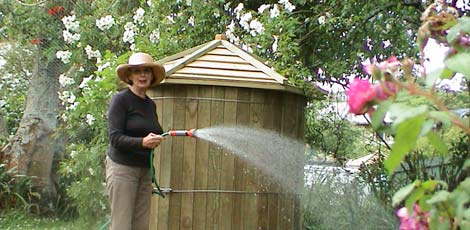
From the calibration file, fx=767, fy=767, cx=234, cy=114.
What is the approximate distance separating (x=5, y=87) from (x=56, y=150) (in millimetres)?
3527

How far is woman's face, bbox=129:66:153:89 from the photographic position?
4.74 metres

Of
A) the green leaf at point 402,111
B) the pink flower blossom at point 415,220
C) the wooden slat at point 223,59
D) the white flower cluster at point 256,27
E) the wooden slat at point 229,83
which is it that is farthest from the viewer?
the white flower cluster at point 256,27

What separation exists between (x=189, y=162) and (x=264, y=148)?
0.54 m

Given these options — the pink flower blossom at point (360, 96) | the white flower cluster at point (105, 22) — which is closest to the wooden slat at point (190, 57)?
the white flower cluster at point (105, 22)

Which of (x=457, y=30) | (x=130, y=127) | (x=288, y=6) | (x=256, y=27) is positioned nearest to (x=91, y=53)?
(x=256, y=27)

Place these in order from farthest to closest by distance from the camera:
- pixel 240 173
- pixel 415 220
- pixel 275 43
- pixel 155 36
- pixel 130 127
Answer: pixel 155 36 < pixel 275 43 < pixel 240 173 < pixel 130 127 < pixel 415 220

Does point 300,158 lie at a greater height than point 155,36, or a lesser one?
lesser

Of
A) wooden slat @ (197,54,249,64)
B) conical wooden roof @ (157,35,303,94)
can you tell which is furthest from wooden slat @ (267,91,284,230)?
wooden slat @ (197,54,249,64)

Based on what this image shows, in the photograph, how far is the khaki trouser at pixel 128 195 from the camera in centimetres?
464

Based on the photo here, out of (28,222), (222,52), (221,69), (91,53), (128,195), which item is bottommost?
(28,222)

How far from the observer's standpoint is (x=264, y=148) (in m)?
5.34

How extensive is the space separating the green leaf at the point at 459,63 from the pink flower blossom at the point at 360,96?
16 centimetres

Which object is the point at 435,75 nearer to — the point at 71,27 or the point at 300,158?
the point at 300,158

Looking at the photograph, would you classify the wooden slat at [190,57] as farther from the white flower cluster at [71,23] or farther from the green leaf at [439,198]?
the green leaf at [439,198]
